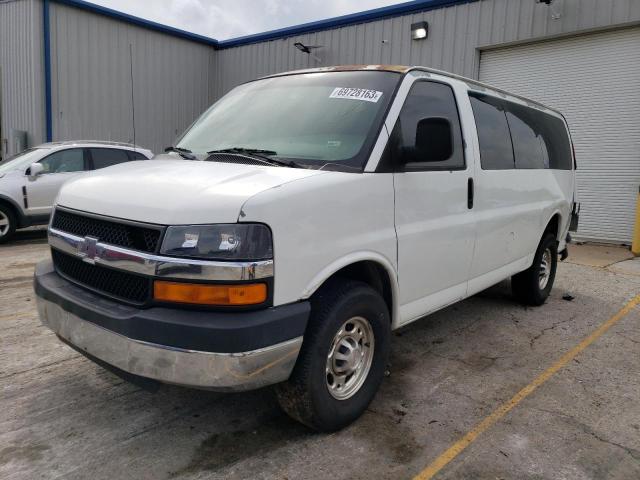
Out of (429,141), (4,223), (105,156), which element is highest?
(429,141)

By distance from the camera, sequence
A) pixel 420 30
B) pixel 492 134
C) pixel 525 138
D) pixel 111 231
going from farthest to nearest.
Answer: pixel 420 30 < pixel 525 138 < pixel 492 134 < pixel 111 231

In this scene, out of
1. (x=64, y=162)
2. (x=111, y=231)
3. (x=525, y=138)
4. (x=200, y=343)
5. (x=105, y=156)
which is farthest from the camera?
(x=105, y=156)

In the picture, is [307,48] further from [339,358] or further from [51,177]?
[339,358]

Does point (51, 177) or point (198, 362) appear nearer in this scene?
point (198, 362)

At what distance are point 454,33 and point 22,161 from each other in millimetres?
9110

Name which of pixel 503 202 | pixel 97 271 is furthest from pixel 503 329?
pixel 97 271

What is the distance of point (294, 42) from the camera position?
14.5 m

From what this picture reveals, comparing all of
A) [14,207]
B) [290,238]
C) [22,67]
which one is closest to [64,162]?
[14,207]

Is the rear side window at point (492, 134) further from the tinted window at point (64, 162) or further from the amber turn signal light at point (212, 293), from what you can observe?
the tinted window at point (64, 162)

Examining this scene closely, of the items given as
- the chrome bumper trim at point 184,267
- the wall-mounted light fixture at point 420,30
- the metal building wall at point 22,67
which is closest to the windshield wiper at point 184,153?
the chrome bumper trim at point 184,267

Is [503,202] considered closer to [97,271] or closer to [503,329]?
[503,329]

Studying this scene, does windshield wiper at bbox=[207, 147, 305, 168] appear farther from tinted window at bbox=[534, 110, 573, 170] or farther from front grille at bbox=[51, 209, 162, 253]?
tinted window at bbox=[534, 110, 573, 170]

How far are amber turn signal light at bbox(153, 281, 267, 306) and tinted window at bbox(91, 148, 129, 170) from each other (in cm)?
819

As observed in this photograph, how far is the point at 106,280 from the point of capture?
2721 mm
